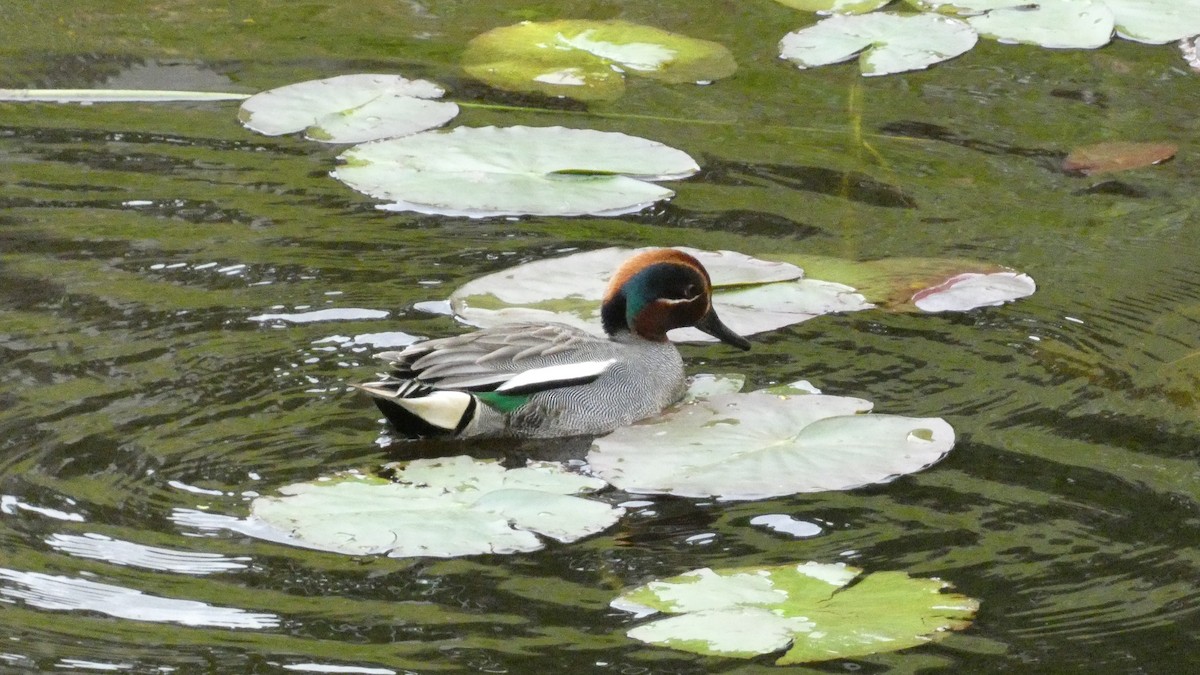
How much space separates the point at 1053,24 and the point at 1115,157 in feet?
4.14

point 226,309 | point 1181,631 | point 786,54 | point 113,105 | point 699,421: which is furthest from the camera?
point 786,54

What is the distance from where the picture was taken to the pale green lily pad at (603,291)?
6.21 metres

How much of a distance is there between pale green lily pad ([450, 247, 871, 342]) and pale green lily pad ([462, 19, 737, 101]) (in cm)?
212

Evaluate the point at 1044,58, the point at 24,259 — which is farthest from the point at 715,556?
the point at 1044,58

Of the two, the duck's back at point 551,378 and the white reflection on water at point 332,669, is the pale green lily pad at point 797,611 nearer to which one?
the white reflection on water at point 332,669

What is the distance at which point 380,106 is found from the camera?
7.95 m

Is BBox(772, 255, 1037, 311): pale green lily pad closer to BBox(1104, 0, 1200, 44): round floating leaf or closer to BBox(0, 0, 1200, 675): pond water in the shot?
BBox(0, 0, 1200, 675): pond water

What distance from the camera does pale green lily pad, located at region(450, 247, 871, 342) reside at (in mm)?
6211

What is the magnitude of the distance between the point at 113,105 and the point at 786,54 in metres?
3.40

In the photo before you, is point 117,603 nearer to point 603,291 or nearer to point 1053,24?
point 603,291

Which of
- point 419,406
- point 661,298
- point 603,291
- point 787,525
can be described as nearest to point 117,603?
point 419,406

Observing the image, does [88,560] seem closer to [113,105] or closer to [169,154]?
[169,154]

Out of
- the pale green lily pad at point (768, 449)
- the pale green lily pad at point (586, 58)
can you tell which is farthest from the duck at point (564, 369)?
the pale green lily pad at point (586, 58)

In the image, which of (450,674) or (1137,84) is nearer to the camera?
(450,674)
